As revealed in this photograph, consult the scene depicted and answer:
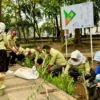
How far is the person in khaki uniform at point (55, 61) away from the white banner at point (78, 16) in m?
1.77

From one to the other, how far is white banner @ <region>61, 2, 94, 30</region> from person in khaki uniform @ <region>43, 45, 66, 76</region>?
5.80 feet

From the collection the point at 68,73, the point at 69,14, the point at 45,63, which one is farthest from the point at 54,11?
the point at 68,73

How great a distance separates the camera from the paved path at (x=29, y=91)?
439 cm

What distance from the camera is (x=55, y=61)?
653 cm

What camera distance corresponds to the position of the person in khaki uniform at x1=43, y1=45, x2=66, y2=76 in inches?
249

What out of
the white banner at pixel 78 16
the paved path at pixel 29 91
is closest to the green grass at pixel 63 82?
the paved path at pixel 29 91

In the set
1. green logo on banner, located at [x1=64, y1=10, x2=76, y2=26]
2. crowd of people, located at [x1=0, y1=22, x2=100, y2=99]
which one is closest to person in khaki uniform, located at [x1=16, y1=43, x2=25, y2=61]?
crowd of people, located at [x1=0, y1=22, x2=100, y2=99]

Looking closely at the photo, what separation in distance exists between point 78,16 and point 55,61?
2.16 meters

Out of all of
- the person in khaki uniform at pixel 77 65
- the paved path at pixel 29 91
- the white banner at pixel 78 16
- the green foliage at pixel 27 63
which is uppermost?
the white banner at pixel 78 16

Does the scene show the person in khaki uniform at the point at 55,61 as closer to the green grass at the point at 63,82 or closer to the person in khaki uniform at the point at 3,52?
the green grass at the point at 63,82

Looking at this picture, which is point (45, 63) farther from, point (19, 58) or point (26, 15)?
point (26, 15)

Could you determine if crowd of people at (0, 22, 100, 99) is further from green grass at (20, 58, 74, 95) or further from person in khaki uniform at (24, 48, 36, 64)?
person in khaki uniform at (24, 48, 36, 64)

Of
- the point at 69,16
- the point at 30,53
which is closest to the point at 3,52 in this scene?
the point at 30,53

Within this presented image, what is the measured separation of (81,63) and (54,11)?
9.54m
